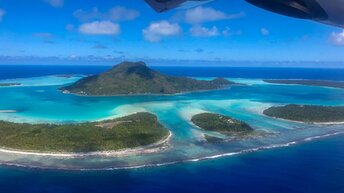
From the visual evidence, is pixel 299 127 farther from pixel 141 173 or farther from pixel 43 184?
pixel 43 184

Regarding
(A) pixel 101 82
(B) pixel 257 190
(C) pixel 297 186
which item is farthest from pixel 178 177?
(A) pixel 101 82

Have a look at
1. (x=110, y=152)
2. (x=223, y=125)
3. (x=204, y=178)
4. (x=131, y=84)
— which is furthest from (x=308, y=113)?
(x=131, y=84)

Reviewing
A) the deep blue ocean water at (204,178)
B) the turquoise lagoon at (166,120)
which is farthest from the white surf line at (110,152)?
the deep blue ocean water at (204,178)

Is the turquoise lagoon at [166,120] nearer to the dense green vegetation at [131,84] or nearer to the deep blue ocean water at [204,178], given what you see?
the deep blue ocean water at [204,178]

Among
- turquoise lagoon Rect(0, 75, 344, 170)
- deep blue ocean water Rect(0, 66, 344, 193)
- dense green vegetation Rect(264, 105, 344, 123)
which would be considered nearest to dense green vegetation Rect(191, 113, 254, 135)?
turquoise lagoon Rect(0, 75, 344, 170)

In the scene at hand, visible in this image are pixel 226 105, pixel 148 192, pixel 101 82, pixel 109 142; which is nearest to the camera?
pixel 148 192

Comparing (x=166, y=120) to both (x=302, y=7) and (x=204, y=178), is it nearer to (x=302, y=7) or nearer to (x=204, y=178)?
(x=204, y=178)
